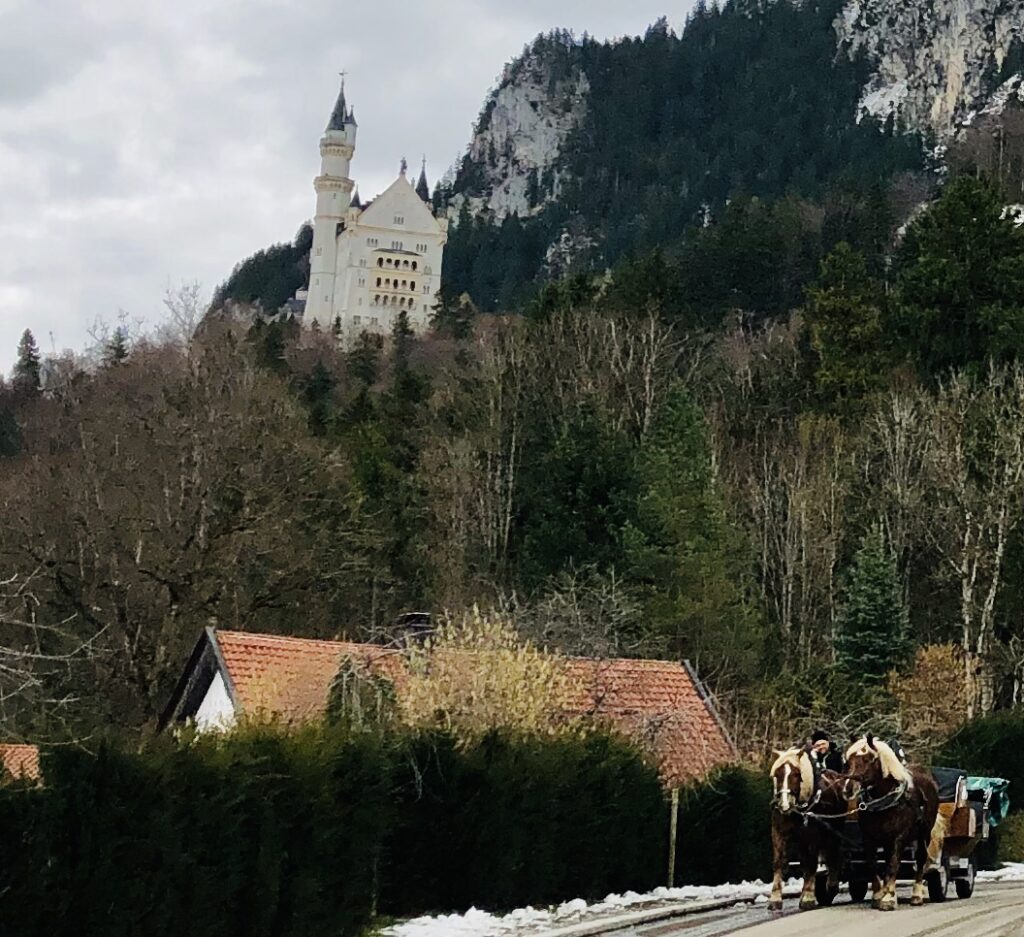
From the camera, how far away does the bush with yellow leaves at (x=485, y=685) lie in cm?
2414

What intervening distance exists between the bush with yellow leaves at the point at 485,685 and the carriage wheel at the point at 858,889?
4079mm

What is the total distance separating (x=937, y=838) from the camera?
21.3 metres

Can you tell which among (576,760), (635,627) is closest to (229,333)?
(635,627)

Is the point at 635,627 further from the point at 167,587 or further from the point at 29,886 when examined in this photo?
the point at 29,886

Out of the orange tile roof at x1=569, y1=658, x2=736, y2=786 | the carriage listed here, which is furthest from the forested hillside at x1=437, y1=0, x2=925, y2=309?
the carriage

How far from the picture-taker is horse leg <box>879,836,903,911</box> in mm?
18922

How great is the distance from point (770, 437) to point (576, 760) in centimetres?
4117

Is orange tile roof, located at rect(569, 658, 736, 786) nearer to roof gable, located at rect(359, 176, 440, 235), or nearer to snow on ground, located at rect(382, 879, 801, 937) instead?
snow on ground, located at rect(382, 879, 801, 937)

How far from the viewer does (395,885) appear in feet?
60.9

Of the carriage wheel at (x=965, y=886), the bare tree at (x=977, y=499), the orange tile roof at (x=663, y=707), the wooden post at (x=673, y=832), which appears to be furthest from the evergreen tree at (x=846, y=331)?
the wooden post at (x=673, y=832)

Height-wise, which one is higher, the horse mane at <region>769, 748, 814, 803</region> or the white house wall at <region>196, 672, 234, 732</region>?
the white house wall at <region>196, 672, 234, 732</region>

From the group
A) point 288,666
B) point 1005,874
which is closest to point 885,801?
point 1005,874

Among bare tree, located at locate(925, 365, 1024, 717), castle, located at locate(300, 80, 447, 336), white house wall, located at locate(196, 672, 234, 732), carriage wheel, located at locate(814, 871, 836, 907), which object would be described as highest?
castle, located at locate(300, 80, 447, 336)

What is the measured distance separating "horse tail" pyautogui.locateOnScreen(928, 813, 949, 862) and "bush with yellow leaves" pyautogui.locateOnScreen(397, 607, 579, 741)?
4681 mm
